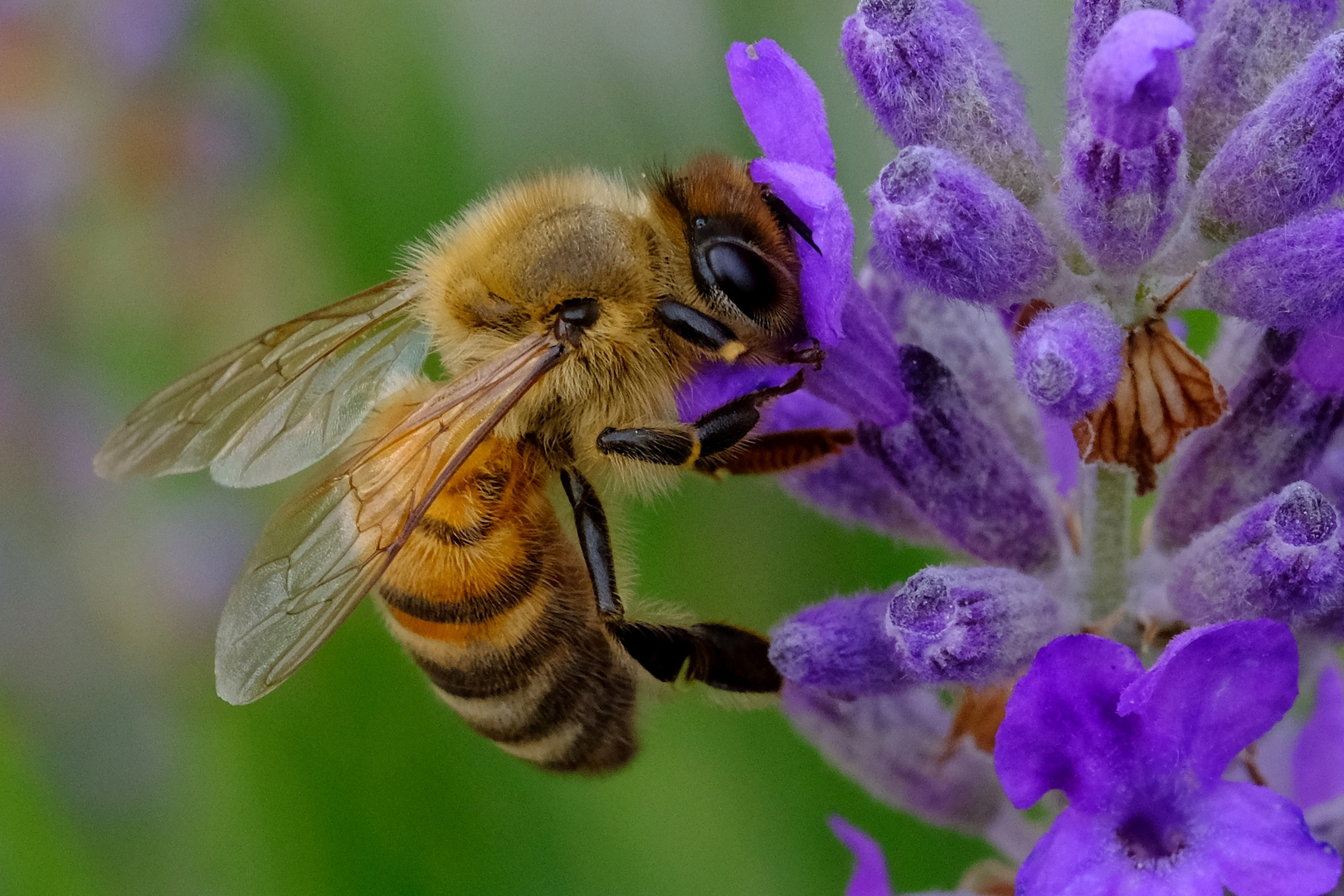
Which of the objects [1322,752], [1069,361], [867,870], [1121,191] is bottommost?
[1322,752]

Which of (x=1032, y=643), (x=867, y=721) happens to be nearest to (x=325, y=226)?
(x=867, y=721)

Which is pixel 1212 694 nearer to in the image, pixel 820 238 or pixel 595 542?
pixel 820 238

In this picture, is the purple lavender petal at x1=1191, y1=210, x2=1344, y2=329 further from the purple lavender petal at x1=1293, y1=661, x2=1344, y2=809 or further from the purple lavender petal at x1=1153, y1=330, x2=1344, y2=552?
the purple lavender petal at x1=1293, y1=661, x2=1344, y2=809

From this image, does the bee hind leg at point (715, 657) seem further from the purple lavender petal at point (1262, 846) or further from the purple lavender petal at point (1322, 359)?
the purple lavender petal at point (1322, 359)

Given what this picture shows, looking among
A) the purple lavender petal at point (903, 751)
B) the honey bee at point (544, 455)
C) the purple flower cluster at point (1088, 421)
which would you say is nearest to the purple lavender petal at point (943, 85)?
the purple flower cluster at point (1088, 421)

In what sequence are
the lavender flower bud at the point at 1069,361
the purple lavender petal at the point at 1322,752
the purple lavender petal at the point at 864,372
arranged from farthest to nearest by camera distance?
the purple lavender petal at the point at 1322,752
the purple lavender petal at the point at 864,372
the lavender flower bud at the point at 1069,361

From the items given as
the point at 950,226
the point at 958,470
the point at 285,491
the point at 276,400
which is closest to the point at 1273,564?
the point at 958,470

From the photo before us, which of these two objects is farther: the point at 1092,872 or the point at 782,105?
the point at 782,105

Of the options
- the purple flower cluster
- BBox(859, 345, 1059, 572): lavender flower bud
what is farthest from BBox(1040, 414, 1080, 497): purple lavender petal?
BBox(859, 345, 1059, 572): lavender flower bud
